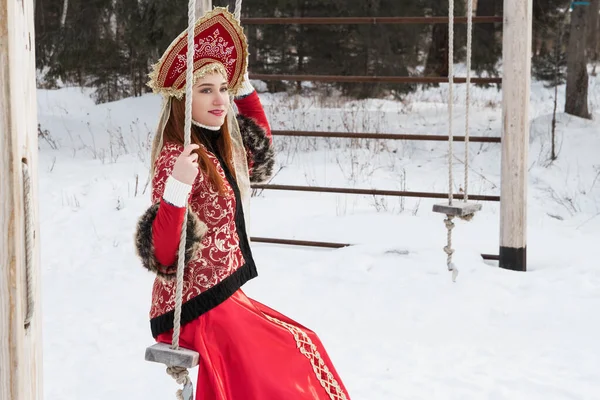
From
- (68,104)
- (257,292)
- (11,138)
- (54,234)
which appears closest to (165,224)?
(11,138)

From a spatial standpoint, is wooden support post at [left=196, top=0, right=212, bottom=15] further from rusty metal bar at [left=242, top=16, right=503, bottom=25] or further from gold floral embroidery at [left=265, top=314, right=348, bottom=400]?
gold floral embroidery at [left=265, top=314, right=348, bottom=400]

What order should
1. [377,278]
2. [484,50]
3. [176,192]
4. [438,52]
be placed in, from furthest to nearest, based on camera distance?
[438,52] < [484,50] < [377,278] < [176,192]

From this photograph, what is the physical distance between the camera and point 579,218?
21.8 feet

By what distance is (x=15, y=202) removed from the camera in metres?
1.58

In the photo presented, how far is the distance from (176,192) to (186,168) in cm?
7

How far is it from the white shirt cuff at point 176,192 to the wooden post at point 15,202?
49cm

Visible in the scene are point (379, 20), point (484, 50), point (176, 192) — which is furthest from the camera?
point (484, 50)

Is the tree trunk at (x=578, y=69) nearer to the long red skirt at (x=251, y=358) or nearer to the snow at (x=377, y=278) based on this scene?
the snow at (x=377, y=278)

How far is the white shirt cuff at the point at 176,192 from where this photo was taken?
2.11 metres

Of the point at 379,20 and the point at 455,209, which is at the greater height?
the point at 379,20

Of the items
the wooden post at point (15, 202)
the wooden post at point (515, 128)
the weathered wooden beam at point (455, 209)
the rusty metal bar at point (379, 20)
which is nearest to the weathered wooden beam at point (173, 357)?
the wooden post at point (15, 202)

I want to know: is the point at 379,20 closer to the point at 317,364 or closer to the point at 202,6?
the point at 202,6

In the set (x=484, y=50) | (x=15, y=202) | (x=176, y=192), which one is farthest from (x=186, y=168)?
(x=484, y=50)

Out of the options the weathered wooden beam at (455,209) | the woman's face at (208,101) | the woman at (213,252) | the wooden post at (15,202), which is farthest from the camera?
the weathered wooden beam at (455,209)
